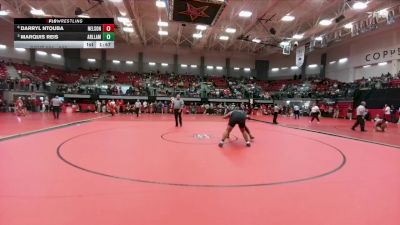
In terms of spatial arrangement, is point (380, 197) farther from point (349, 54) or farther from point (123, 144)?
point (349, 54)

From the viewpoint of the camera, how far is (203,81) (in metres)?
42.8

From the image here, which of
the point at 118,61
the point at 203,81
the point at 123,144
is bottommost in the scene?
the point at 123,144

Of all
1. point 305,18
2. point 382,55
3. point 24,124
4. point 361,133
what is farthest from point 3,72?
point 382,55

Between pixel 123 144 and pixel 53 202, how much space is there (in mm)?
4741

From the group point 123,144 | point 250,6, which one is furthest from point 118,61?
Answer: point 123,144

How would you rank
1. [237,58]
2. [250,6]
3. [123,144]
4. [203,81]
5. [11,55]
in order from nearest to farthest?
[123,144]
[250,6]
[11,55]
[203,81]
[237,58]

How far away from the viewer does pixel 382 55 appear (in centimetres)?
2950

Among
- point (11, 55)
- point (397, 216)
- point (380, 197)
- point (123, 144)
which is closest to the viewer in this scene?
point (397, 216)

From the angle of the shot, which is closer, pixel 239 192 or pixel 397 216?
pixel 397 216
